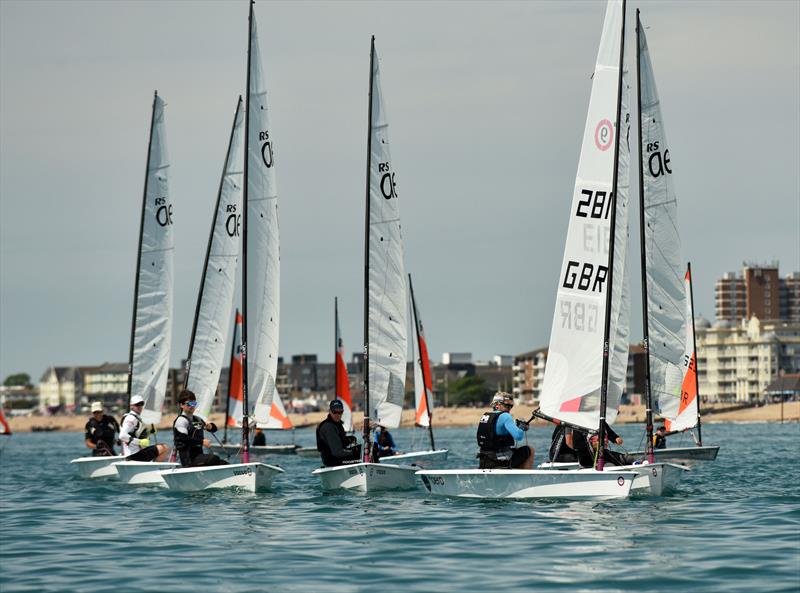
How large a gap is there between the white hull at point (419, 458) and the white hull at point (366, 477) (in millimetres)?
8096

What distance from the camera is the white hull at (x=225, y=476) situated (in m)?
24.7

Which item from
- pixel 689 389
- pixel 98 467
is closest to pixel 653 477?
pixel 98 467

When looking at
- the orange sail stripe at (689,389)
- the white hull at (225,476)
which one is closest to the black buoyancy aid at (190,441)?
the white hull at (225,476)

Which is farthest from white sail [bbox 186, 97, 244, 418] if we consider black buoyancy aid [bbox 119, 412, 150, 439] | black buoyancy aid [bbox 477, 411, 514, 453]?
black buoyancy aid [bbox 477, 411, 514, 453]

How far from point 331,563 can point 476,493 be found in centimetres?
673

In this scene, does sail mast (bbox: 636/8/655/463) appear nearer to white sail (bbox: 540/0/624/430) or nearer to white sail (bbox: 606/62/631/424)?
white sail (bbox: 606/62/631/424)

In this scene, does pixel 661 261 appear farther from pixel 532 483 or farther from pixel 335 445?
pixel 532 483

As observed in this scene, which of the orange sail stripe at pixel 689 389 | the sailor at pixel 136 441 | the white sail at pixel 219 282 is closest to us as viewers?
the sailor at pixel 136 441

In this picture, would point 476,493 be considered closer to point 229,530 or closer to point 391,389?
point 229,530

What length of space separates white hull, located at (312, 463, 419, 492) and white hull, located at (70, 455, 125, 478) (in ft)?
26.7

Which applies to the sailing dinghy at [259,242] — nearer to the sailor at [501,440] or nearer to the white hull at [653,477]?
the sailor at [501,440]

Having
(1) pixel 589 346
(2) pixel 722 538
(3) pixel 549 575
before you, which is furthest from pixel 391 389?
(3) pixel 549 575

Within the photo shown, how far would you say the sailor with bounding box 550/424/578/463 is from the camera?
84.5ft

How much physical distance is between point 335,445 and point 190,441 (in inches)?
101
